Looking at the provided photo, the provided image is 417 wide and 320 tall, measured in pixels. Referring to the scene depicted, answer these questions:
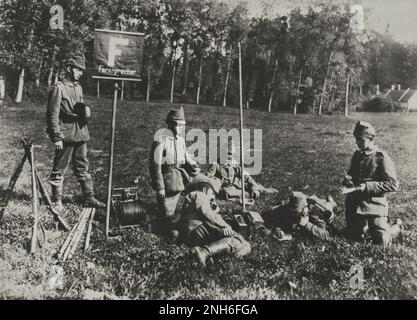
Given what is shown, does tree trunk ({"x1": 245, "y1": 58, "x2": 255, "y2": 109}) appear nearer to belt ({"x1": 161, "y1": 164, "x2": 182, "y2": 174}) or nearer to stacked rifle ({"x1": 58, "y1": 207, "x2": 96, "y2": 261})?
belt ({"x1": 161, "y1": 164, "x2": 182, "y2": 174})

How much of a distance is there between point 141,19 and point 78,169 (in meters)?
6.15

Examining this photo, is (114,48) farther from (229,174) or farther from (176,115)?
(229,174)

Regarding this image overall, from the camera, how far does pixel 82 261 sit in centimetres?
556

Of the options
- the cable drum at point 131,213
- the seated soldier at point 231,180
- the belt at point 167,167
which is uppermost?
the belt at point 167,167

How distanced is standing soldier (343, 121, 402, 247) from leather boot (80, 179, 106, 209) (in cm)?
433

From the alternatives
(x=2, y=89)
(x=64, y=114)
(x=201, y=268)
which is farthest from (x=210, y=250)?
(x=2, y=89)

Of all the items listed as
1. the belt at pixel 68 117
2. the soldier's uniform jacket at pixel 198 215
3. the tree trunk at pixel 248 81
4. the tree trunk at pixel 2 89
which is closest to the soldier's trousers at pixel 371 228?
the soldier's uniform jacket at pixel 198 215

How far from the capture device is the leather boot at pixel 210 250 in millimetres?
5594

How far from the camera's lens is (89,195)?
7.54 meters

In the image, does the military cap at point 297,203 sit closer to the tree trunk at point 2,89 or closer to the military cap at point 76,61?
the military cap at point 76,61

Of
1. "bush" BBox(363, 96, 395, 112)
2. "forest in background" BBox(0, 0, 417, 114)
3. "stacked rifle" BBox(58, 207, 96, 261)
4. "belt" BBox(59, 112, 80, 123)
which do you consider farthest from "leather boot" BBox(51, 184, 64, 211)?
"bush" BBox(363, 96, 395, 112)

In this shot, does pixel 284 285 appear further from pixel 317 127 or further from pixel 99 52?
pixel 317 127

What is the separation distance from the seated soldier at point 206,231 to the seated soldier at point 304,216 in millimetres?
1057

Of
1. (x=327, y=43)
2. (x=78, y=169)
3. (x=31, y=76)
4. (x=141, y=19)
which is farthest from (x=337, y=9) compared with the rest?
(x=78, y=169)
